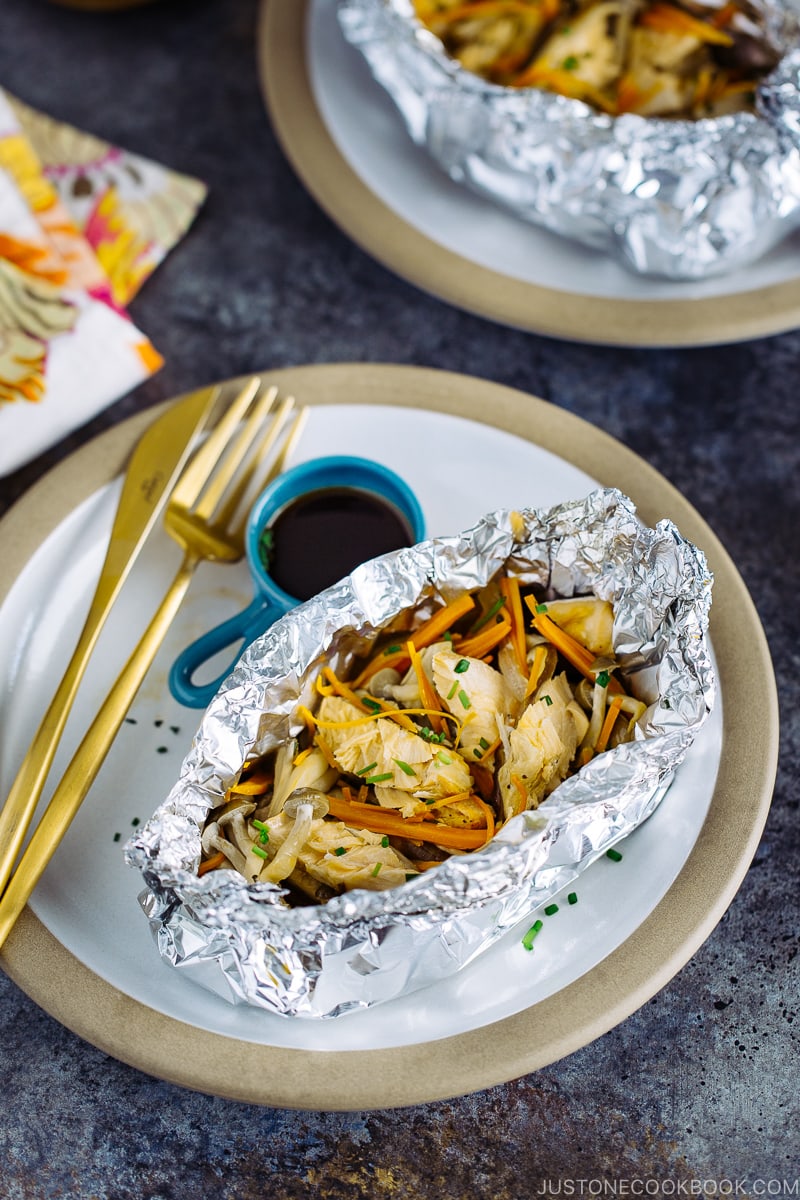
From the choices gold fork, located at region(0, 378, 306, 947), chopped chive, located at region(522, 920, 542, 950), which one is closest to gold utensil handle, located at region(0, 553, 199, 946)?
gold fork, located at region(0, 378, 306, 947)

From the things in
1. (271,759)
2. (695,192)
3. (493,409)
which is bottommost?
(271,759)

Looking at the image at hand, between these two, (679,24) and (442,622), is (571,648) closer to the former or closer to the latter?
(442,622)

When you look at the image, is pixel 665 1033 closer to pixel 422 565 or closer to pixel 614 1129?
pixel 614 1129

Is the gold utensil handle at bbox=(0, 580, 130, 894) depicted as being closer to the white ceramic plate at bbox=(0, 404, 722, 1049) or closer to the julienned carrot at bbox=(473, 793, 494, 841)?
the white ceramic plate at bbox=(0, 404, 722, 1049)

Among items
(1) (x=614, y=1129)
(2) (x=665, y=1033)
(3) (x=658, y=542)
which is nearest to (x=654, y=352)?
(3) (x=658, y=542)

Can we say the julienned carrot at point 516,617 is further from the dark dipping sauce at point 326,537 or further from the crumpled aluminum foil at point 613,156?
the crumpled aluminum foil at point 613,156

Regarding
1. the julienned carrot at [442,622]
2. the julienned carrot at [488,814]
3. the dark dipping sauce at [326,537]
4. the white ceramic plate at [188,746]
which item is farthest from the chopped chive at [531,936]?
the dark dipping sauce at [326,537]

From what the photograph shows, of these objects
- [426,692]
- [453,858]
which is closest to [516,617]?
[426,692]
